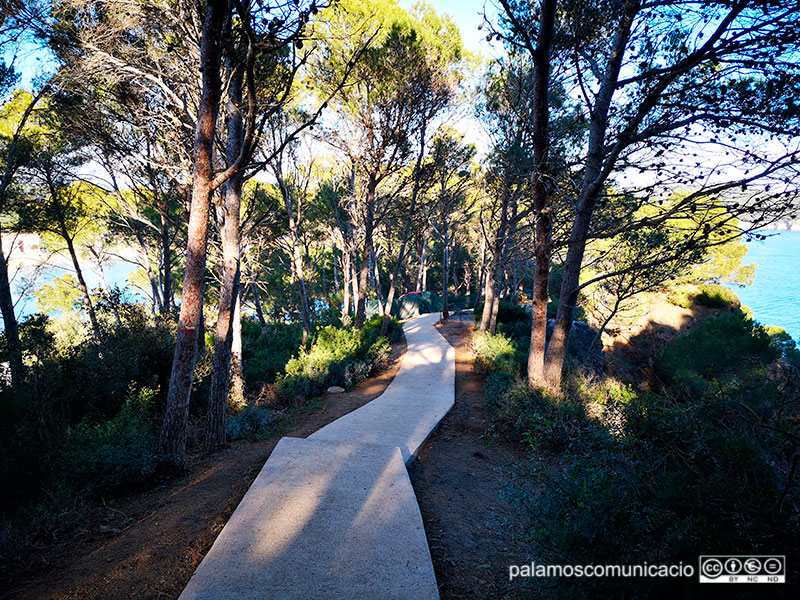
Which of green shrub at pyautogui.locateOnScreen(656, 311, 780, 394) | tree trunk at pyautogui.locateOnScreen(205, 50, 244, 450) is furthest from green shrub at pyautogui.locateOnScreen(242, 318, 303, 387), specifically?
green shrub at pyautogui.locateOnScreen(656, 311, 780, 394)

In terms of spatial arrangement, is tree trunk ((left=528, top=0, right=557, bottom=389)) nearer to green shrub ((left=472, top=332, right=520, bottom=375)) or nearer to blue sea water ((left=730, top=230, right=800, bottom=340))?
green shrub ((left=472, top=332, right=520, bottom=375))

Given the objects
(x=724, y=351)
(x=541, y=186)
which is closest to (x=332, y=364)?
(x=541, y=186)

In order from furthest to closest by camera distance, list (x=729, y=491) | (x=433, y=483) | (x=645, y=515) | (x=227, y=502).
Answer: (x=433, y=483)
(x=227, y=502)
(x=645, y=515)
(x=729, y=491)

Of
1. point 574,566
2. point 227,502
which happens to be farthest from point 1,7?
point 574,566

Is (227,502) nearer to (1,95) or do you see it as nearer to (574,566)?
(574,566)

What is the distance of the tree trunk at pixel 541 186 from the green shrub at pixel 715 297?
64.2ft

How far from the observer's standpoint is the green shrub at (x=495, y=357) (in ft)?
30.0

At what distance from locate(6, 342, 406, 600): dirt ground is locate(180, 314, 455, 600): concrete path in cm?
21

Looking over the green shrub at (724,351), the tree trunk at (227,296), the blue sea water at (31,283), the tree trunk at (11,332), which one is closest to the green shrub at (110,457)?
the tree trunk at (227,296)

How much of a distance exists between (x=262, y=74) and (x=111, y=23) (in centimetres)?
256

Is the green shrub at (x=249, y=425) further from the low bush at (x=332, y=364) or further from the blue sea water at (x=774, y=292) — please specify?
the blue sea water at (x=774, y=292)

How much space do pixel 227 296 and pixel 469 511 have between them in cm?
450

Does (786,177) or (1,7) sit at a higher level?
(1,7)

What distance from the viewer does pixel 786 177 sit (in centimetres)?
371
